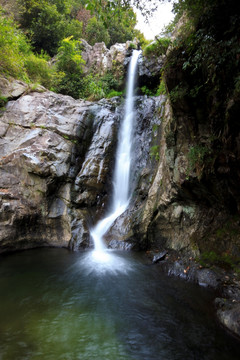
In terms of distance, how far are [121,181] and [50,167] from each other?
10.2 ft

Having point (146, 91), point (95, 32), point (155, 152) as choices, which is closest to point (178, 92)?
point (155, 152)

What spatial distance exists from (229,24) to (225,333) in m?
5.39

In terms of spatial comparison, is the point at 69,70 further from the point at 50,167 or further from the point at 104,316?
the point at 104,316

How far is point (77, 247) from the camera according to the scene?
751 centimetres

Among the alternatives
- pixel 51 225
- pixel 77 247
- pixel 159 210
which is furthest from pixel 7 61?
pixel 159 210

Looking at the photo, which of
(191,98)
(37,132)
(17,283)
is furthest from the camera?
(37,132)

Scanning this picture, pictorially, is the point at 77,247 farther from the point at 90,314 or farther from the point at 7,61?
the point at 7,61

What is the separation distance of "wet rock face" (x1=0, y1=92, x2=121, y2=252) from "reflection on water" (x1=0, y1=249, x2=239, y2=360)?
6.29ft

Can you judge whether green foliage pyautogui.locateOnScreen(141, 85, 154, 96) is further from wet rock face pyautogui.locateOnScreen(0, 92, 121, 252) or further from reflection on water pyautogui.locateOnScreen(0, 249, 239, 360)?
reflection on water pyautogui.locateOnScreen(0, 249, 239, 360)

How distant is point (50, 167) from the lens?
8.38 metres

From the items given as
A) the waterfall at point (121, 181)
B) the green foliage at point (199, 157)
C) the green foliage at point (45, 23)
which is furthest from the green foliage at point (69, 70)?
the green foliage at point (199, 157)

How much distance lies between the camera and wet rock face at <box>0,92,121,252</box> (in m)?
7.62

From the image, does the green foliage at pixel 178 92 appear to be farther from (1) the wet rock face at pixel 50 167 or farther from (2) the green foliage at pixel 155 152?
(1) the wet rock face at pixel 50 167

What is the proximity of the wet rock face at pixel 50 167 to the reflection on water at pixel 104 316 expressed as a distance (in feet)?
6.29
